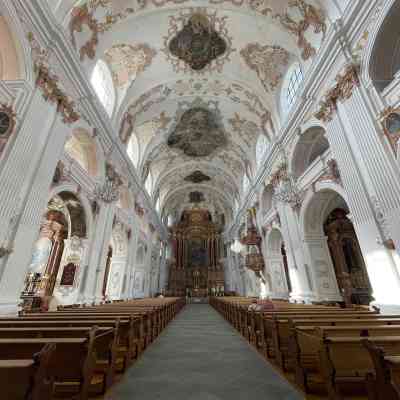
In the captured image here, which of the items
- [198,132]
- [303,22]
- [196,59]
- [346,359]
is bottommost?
[346,359]

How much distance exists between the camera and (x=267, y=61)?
11.1 m

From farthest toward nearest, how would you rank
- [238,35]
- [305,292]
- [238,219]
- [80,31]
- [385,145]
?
[238,219] < [238,35] < [305,292] < [80,31] < [385,145]

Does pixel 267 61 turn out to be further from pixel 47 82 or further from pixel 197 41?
pixel 47 82

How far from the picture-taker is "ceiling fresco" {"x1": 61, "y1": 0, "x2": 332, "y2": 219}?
8781 mm

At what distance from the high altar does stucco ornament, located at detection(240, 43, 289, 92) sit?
69.6 ft

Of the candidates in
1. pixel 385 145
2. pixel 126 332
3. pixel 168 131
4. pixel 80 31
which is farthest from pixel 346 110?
pixel 168 131

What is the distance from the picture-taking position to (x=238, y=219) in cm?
2175

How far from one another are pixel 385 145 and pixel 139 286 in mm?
16266

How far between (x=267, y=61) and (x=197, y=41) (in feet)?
11.8

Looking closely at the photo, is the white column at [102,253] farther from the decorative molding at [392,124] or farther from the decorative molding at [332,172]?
the decorative molding at [392,124]

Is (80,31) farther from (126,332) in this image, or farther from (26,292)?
(26,292)

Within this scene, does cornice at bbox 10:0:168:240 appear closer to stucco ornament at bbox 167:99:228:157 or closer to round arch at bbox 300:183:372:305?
stucco ornament at bbox 167:99:228:157

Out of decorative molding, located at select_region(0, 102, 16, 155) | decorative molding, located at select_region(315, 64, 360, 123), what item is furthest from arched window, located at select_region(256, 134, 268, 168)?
decorative molding, located at select_region(0, 102, 16, 155)

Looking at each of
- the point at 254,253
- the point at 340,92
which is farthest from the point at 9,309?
the point at 254,253
